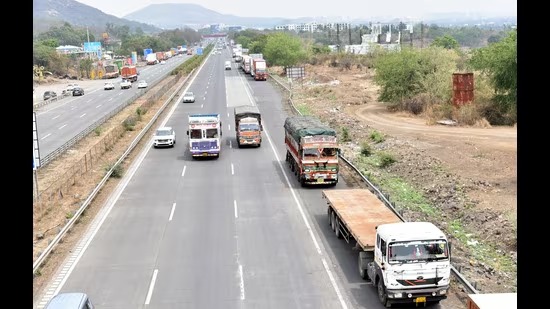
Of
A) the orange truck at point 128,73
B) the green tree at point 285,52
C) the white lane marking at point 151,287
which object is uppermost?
the green tree at point 285,52

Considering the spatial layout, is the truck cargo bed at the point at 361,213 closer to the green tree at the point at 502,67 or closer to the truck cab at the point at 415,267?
the truck cab at the point at 415,267

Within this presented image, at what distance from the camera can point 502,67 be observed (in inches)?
2170

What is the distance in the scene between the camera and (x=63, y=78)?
452 ft

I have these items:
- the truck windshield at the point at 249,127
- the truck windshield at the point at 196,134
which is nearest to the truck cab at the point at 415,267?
the truck windshield at the point at 196,134

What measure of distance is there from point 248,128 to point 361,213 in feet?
73.1

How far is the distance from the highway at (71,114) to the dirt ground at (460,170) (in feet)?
75.5

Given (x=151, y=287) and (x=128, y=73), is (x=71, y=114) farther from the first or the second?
(x=151, y=287)

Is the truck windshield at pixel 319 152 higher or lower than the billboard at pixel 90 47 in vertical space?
lower

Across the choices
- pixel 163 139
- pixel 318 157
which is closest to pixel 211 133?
pixel 163 139

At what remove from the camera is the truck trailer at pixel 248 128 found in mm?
43688

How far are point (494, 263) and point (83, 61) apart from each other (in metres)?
132

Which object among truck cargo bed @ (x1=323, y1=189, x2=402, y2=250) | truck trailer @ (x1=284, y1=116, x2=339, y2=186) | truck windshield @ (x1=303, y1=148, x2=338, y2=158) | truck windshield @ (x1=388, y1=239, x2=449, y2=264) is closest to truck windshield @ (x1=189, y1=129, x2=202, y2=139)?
truck trailer @ (x1=284, y1=116, x2=339, y2=186)

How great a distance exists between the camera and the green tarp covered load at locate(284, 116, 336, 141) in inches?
1268
